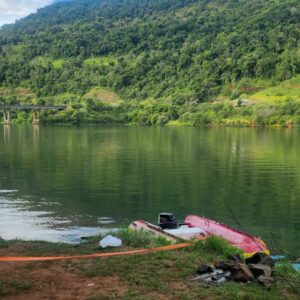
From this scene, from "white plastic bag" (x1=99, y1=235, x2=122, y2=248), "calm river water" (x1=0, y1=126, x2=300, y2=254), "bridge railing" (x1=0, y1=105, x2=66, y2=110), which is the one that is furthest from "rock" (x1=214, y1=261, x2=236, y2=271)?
"bridge railing" (x1=0, y1=105, x2=66, y2=110)

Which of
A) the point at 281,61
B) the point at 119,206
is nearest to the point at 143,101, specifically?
the point at 281,61

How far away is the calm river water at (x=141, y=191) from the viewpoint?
23625 millimetres

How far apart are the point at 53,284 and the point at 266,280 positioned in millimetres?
4587

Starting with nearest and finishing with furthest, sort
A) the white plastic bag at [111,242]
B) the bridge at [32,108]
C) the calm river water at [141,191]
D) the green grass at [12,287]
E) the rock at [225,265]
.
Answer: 1. the green grass at [12,287]
2. the rock at [225,265]
3. the white plastic bag at [111,242]
4. the calm river water at [141,191]
5. the bridge at [32,108]

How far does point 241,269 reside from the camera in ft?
35.3

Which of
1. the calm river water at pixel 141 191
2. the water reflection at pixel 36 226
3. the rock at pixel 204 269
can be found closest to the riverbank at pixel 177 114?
the calm river water at pixel 141 191

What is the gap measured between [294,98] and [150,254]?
13956 cm

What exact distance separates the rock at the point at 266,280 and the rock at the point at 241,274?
230 mm

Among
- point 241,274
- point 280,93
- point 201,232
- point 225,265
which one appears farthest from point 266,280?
point 280,93

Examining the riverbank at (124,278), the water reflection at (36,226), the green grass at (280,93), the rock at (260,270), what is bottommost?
the water reflection at (36,226)

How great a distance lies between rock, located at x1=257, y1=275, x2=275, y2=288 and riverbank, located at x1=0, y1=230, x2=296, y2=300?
0.44 feet

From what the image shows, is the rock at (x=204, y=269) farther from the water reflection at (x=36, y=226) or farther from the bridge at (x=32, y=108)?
the bridge at (x=32, y=108)

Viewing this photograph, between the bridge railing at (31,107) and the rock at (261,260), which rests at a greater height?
the bridge railing at (31,107)

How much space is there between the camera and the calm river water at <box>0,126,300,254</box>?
23625 millimetres
